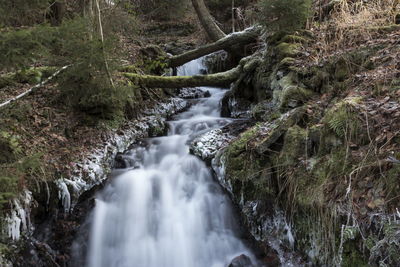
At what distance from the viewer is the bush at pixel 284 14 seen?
21.8 feet

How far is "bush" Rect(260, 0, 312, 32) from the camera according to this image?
6.65m

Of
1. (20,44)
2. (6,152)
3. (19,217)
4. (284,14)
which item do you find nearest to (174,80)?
(284,14)

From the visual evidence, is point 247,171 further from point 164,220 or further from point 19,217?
point 19,217

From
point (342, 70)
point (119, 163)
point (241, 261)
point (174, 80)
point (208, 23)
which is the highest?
point (208, 23)

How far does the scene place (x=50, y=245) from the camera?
15.2ft

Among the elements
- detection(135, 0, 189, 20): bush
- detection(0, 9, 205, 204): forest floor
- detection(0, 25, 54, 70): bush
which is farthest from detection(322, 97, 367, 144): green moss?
detection(135, 0, 189, 20): bush

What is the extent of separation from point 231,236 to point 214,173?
1.20 metres

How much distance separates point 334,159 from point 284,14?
4.24 meters

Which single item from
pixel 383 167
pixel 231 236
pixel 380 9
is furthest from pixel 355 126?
pixel 380 9

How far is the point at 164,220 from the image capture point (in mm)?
5223

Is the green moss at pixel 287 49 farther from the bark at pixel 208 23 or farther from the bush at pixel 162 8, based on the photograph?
the bush at pixel 162 8

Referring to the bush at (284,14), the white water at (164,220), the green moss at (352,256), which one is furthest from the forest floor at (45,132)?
the green moss at (352,256)

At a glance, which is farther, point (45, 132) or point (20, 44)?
point (45, 132)

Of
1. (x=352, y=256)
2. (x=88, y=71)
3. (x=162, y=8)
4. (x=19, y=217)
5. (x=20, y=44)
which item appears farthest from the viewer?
(x=162, y=8)
